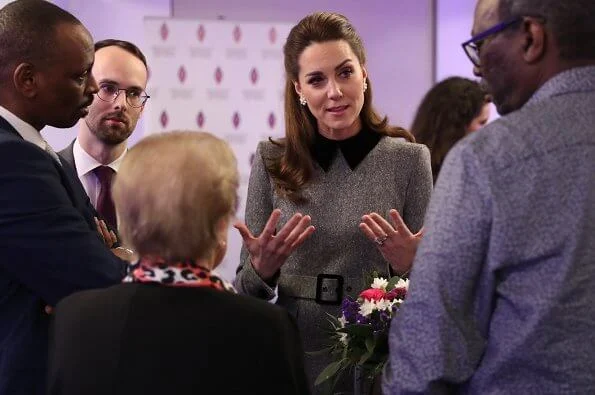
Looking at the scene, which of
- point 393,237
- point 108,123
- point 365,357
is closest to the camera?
point 365,357

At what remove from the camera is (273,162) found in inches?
122

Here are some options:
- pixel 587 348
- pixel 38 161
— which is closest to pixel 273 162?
pixel 38 161

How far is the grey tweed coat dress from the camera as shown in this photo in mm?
2955

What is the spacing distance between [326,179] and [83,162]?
1.04 meters

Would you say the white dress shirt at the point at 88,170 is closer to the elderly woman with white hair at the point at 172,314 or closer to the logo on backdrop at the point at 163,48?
the elderly woman with white hair at the point at 172,314

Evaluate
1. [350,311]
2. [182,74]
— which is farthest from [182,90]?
[350,311]

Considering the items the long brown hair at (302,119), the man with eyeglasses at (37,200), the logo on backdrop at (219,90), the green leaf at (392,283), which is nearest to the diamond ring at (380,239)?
the green leaf at (392,283)

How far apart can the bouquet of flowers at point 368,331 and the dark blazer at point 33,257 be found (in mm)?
620

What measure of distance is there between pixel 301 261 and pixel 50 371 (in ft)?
4.27

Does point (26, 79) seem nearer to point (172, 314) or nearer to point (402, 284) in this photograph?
point (172, 314)

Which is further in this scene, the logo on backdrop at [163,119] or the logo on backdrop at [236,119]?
the logo on backdrop at [236,119]

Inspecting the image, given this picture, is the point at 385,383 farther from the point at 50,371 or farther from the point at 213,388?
the point at 50,371

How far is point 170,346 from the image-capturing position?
1726 mm

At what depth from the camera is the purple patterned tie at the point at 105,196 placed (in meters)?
3.45
